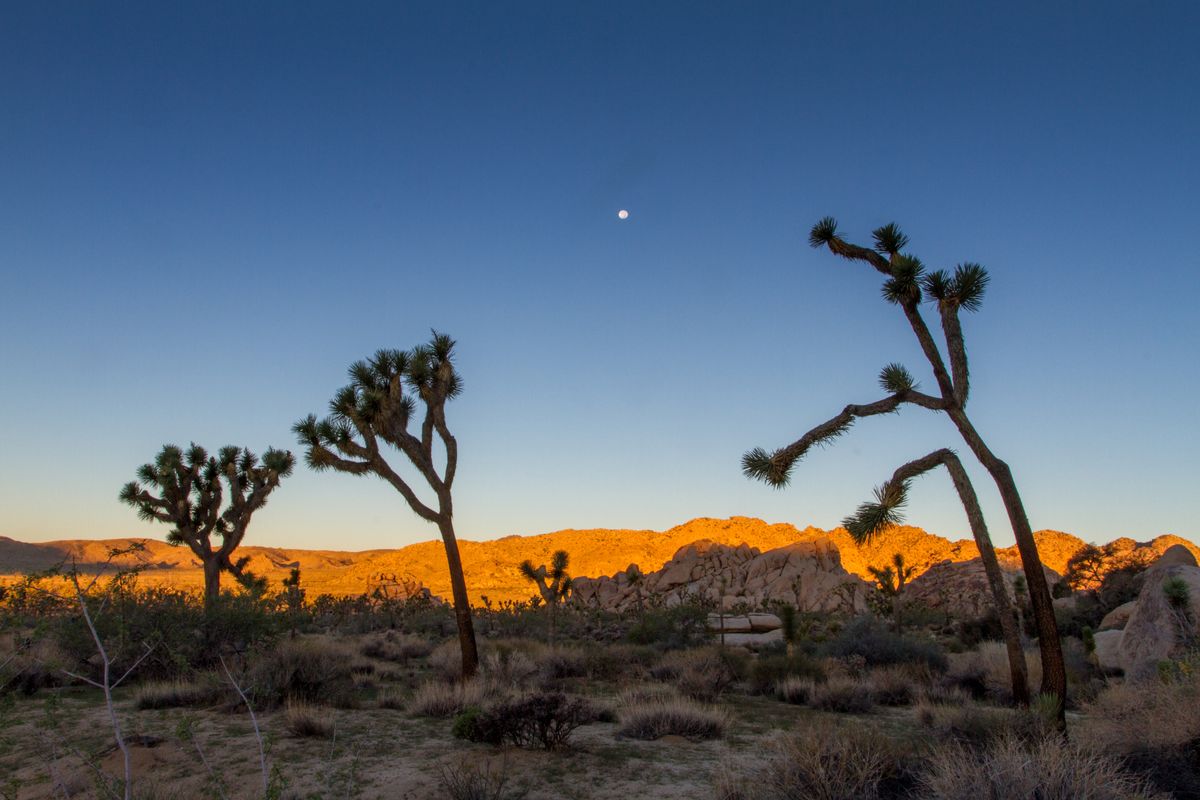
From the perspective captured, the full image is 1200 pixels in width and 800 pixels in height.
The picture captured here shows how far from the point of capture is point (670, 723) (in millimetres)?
10336

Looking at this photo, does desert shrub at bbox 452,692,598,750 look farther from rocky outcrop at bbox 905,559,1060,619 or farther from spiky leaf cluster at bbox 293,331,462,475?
rocky outcrop at bbox 905,559,1060,619

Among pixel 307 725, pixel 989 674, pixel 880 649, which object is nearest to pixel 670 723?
pixel 307 725

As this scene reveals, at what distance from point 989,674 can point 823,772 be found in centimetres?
1098

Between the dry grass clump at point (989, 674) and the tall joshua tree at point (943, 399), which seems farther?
the dry grass clump at point (989, 674)

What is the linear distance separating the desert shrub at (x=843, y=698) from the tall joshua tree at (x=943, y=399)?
3.27 meters

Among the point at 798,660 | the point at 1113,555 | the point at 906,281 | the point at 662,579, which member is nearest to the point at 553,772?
the point at 906,281

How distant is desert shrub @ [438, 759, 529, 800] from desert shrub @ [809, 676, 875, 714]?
765cm

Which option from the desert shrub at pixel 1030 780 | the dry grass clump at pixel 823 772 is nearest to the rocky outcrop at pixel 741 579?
the dry grass clump at pixel 823 772

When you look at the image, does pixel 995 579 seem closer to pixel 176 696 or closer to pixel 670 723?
pixel 670 723

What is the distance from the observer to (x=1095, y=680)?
47.3ft

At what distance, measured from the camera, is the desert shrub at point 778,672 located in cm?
1558

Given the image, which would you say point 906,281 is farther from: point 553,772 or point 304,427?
point 304,427

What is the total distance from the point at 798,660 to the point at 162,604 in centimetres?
1443

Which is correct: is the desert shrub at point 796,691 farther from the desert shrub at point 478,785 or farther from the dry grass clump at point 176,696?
the dry grass clump at point 176,696
